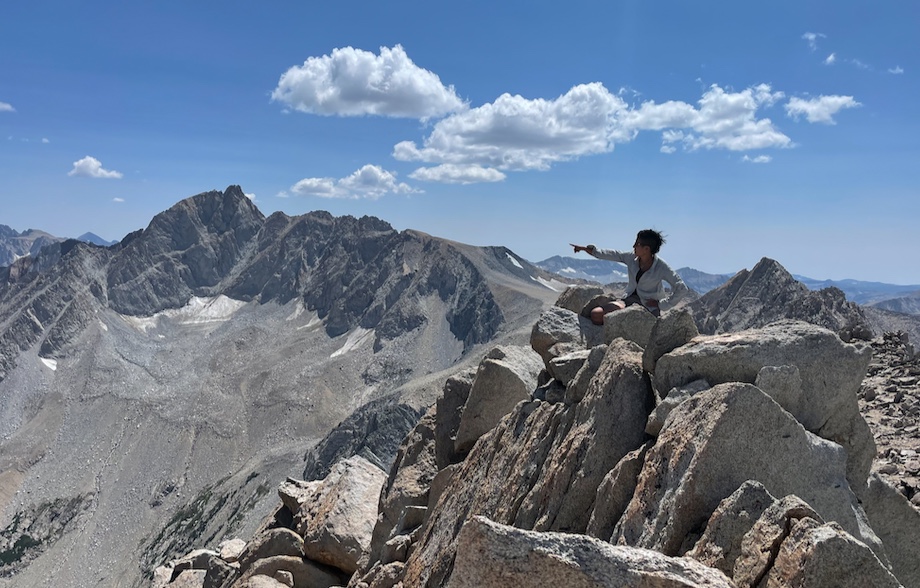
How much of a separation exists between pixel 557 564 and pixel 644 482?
10.5 feet

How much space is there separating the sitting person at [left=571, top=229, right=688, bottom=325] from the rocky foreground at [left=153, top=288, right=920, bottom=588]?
3.46ft

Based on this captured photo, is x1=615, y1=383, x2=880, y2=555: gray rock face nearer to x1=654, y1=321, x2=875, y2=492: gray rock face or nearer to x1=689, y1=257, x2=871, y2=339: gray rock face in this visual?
x1=654, y1=321, x2=875, y2=492: gray rock face

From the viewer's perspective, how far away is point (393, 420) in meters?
146

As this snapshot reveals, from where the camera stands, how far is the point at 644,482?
29.7ft

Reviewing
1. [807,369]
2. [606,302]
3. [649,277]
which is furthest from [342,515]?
[807,369]

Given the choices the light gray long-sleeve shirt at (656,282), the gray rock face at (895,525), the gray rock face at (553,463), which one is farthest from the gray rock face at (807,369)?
the light gray long-sleeve shirt at (656,282)

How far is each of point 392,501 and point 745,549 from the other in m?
11.1

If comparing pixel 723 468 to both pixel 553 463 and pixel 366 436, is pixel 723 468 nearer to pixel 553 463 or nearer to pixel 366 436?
pixel 553 463

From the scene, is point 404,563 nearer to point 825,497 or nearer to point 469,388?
point 469,388

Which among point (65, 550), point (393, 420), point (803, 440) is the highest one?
point (803, 440)

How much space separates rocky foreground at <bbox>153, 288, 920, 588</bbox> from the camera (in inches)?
257

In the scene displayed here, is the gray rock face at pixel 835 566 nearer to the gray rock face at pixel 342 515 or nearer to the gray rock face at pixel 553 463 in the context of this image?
the gray rock face at pixel 553 463

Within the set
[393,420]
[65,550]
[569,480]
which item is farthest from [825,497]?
[65,550]

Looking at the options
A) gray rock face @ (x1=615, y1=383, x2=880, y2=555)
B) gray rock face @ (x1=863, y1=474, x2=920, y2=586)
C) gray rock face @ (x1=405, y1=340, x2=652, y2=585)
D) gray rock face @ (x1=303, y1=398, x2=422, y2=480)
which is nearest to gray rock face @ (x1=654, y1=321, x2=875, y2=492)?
gray rock face @ (x1=863, y1=474, x2=920, y2=586)
